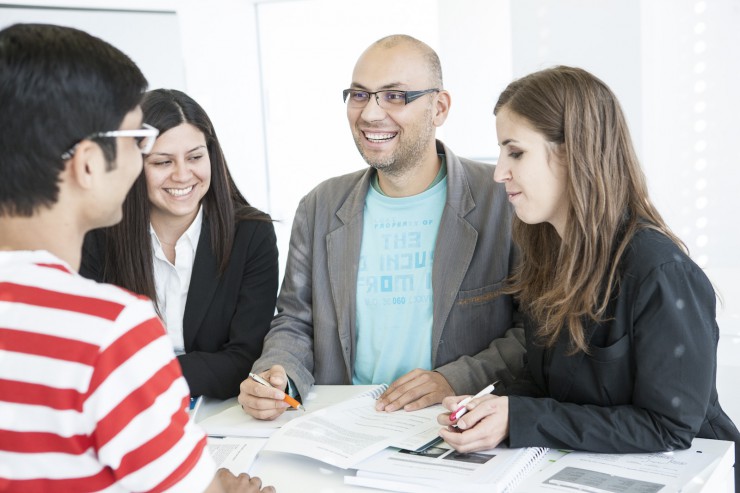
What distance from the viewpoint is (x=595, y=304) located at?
160 centimetres

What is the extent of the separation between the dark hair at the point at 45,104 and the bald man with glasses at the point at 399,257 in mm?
1120

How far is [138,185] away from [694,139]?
97.7 inches

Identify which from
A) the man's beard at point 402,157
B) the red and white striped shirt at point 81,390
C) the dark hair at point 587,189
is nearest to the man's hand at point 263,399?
the dark hair at point 587,189

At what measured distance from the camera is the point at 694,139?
3.50m

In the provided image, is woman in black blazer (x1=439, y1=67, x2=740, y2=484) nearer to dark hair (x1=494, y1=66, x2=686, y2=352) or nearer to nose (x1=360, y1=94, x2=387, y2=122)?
dark hair (x1=494, y1=66, x2=686, y2=352)

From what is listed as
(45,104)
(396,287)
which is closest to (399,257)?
(396,287)

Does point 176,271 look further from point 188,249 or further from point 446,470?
point 446,470

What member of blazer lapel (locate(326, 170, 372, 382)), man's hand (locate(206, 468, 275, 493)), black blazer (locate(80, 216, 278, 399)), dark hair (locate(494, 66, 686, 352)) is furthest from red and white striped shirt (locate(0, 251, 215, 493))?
blazer lapel (locate(326, 170, 372, 382))

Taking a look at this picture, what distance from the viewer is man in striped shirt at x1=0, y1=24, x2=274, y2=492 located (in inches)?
35.4

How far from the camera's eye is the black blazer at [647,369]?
1.48 m

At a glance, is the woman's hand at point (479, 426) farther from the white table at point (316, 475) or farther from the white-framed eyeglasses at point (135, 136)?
the white-framed eyeglasses at point (135, 136)

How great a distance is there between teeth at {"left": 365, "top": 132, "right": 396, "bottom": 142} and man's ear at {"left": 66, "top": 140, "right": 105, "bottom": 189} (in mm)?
1343

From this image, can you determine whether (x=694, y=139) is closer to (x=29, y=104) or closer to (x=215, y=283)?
(x=215, y=283)

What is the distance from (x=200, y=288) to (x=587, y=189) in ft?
3.66
